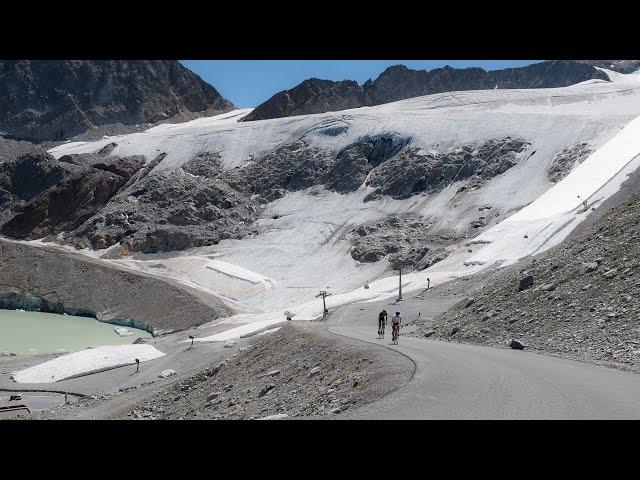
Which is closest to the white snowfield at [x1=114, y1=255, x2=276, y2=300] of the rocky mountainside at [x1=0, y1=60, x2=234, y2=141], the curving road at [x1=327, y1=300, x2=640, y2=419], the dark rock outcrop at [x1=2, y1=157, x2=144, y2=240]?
the dark rock outcrop at [x1=2, y1=157, x2=144, y2=240]

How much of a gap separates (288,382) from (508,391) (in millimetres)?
7682

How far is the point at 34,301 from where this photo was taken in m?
59.8

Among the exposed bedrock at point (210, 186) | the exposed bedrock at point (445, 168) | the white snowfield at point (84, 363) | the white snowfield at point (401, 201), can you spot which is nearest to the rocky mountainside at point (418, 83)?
the white snowfield at point (401, 201)

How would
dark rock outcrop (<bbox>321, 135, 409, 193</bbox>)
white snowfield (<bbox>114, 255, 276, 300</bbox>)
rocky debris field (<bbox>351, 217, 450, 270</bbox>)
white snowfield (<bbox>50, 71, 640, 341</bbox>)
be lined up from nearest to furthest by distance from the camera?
1. white snowfield (<bbox>50, 71, 640, 341</bbox>)
2. rocky debris field (<bbox>351, 217, 450, 270</bbox>)
3. white snowfield (<bbox>114, 255, 276, 300</bbox>)
4. dark rock outcrop (<bbox>321, 135, 409, 193</bbox>)

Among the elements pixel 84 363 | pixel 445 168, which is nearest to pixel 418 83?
pixel 445 168

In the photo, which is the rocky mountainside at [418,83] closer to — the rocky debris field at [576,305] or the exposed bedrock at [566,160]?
the exposed bedrock at [566,160]

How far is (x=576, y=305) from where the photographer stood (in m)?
16.3

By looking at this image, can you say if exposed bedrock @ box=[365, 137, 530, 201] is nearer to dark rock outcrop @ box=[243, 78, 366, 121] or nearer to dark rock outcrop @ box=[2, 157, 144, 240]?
dark rock outcrop @ box=[2, 157, 144, 240]

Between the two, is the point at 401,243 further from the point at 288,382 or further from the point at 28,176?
the point at 28,176

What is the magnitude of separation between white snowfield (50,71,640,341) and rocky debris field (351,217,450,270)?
1.21 metres

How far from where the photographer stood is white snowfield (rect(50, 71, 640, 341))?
47.1m

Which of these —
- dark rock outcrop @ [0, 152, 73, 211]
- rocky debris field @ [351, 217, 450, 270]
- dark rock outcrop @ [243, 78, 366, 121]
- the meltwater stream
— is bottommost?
the meltwater stream
